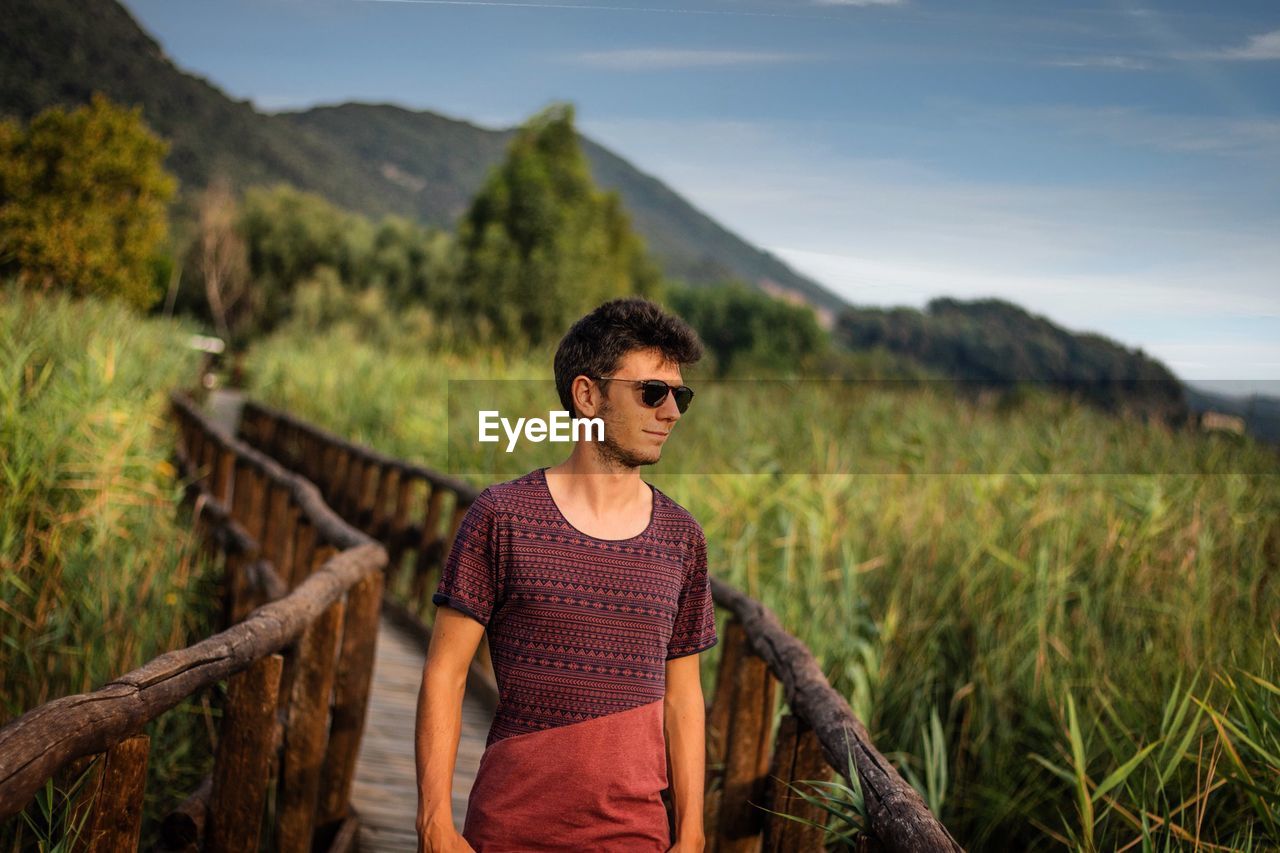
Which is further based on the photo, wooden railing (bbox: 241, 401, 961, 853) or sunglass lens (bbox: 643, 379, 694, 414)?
wooden railing (bbox: 241, 401, 961, 853)

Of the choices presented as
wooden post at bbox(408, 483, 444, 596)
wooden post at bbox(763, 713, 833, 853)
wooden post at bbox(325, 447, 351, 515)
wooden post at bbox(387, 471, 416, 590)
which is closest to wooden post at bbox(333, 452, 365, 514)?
wooden post at bbox(325, 447, 351, 515)

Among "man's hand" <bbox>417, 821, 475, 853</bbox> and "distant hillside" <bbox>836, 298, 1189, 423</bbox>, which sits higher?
"distant hillside" <bbox>836, 298, 1189, 423</bbox>

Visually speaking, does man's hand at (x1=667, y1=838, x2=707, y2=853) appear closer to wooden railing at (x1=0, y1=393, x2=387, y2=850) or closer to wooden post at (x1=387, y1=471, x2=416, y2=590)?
wooden railing at (x1=0, y1=393, x2=387, y2=850)

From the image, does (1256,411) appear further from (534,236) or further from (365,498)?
(534,236)

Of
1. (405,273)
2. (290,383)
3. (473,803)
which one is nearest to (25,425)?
(473,803)

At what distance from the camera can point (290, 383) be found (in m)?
14.8

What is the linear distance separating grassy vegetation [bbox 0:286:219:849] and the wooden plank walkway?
0.65 m

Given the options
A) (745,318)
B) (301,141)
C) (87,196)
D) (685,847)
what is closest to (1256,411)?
(685,847)

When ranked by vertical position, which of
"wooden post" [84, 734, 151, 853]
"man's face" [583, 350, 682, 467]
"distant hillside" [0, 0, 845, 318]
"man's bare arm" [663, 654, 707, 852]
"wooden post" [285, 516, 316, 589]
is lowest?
"wooden post" [285, 516, 316, 589]

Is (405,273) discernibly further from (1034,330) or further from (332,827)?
(332,827)

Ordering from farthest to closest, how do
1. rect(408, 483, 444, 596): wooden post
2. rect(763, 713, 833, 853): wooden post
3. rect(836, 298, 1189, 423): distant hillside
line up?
rect(836, 298, 1189, 423): distant hillside
rect(408, 483, 444, 596): wooden post
rect(763, 713, 833, 853): wooden post

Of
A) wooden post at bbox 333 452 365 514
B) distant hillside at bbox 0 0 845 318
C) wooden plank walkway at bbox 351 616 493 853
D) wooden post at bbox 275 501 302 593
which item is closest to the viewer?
wooden plank walkway at bbox 351 616 493 853

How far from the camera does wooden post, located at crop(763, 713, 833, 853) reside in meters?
2.42

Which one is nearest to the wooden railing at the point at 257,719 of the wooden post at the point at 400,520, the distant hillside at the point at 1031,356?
the wooden post at the point at 400,520
